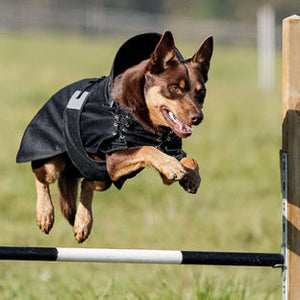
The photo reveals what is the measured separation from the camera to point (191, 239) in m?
7.44

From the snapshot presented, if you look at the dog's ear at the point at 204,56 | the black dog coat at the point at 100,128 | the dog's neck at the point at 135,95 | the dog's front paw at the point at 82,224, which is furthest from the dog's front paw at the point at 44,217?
the dog's ear at the point at 204,56

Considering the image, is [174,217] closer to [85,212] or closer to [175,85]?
[85,212]

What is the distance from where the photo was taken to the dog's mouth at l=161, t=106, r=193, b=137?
3.16 m

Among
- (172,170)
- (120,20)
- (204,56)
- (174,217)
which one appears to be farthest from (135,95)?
(120,20)

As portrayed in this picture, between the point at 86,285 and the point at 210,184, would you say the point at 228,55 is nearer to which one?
the point at 210,184

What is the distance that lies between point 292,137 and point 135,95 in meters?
0.83

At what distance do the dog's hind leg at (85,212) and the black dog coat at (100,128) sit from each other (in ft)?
0.99

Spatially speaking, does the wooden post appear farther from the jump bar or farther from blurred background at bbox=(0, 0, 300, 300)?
blurred background at bbox=(0, 0, 300, 300)

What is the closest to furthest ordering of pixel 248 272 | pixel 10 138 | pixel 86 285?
1. pixel 86 285
2. pixel 248 272
3. pixel 10 138

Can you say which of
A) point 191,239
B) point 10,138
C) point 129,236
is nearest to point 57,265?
point 129,236

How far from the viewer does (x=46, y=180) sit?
375 cm

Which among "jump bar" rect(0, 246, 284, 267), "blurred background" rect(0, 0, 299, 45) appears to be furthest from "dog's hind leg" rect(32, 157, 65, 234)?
"blurred background" rect(0, 0, 299, 45)

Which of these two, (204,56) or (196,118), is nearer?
(196,118)

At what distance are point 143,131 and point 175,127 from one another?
0.21 meters
